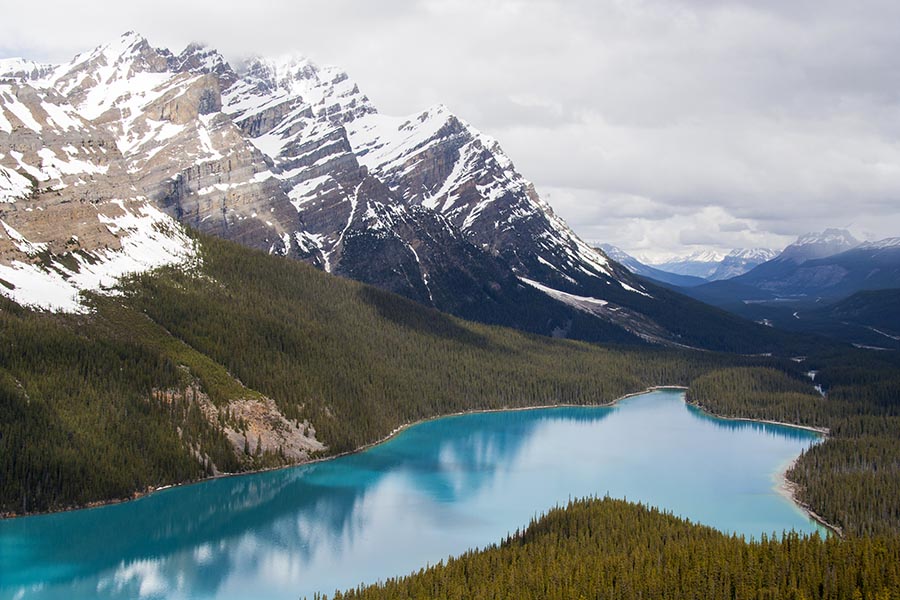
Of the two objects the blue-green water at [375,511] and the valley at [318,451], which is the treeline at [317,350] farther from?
the blue-green water at [375,511]

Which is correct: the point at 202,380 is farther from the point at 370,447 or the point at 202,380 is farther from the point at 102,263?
the point at 102,263

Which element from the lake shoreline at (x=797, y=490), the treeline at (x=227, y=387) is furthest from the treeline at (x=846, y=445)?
the lake shoreline at (x=797, y=490)

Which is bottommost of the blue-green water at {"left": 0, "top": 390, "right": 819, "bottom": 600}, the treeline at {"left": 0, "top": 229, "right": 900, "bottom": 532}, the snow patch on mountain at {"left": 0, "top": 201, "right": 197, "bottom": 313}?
the blue-green water at {"left": 0, "top": 390, "right": 819, "bottom": 600}

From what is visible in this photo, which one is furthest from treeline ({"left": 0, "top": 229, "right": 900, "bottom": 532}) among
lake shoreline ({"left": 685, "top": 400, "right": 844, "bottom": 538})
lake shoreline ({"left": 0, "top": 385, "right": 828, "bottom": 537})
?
lake shoreline ({"left": 685, "top": 400, "right": 844, "bottom": 538})

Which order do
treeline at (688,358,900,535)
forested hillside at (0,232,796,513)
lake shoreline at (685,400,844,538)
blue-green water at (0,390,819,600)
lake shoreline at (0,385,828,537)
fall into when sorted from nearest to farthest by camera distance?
blue-green water at (0,390,819,600) < lake shoreline at (0,385,828,537) < lake shoreline at (685,400,844,538) < treeline at (688,358,900,535) < forested hillside at (0,232,796,513)

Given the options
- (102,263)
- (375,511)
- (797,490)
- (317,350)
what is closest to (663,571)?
(375,511)

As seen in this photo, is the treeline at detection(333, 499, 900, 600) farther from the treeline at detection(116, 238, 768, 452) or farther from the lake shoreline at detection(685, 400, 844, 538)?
the treeline at detection(116, 238, 768, 452)

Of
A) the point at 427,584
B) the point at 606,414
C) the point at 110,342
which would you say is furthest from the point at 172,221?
the point at 427,584

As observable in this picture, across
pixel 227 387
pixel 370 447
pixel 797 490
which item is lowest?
pixel 797 490
